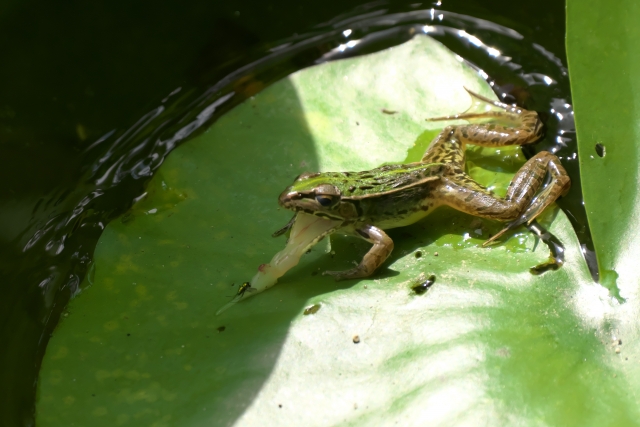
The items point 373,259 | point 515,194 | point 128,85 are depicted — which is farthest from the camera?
point 128,85

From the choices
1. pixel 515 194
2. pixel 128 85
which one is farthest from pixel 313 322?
pixel 128 85

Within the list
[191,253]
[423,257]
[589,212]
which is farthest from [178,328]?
[589,212]

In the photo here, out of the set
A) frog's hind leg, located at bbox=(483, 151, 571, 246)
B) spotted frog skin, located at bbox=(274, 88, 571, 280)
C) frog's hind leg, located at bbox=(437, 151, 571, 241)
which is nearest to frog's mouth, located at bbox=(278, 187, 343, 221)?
spotted frog skin, located at bbox=(274, 88, 571, 280)

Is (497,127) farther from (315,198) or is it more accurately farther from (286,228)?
(286,228)

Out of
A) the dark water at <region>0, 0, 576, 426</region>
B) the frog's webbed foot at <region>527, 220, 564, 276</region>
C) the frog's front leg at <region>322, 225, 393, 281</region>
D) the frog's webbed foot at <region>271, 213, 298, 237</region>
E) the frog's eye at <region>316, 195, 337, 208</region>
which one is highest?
the dark water at <region>0, 0, 576, 426</region>

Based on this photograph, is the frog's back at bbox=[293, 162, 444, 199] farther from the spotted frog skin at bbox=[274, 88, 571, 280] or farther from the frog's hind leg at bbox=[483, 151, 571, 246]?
the frog's hind leg at bbox=[483, 151, 571, 246]

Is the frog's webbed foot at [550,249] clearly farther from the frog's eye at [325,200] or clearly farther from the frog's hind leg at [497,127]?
the frog's eye at [325,200]

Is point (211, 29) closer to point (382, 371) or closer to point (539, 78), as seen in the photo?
point (539, 78)
